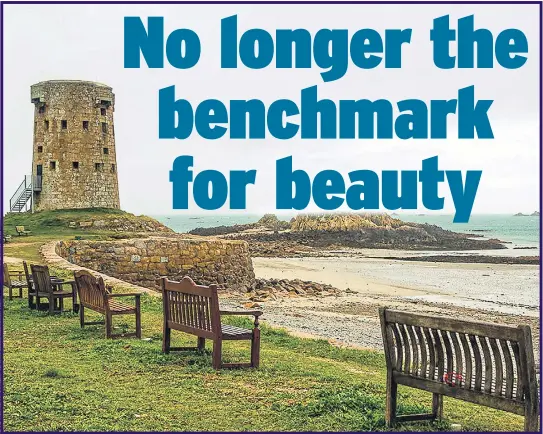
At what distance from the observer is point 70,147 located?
41.1 metres

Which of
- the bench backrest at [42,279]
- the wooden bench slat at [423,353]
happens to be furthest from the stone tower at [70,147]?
the wooden bench slat at [423,353]

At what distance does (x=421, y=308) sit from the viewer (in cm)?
2433

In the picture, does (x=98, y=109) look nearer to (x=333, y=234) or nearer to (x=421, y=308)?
(x=421, y=308)

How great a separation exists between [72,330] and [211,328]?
374 centimetres

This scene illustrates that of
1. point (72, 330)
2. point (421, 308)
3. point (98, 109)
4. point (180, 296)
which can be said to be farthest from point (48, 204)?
point (180, 296)

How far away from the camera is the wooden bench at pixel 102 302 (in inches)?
422

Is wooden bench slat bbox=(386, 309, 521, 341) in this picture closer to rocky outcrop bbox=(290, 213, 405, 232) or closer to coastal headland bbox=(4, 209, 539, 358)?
coastal headland bbox=(4, 209, 539, 358)

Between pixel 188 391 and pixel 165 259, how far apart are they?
22428mm

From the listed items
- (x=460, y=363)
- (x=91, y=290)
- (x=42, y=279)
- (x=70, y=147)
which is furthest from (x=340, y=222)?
(x=460, y=363)

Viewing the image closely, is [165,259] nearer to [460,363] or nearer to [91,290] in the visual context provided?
[91,290]

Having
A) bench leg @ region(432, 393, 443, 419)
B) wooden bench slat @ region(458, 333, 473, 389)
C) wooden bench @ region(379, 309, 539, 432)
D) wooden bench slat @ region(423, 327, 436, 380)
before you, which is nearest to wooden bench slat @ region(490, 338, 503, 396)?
wooden bench @ region(379, 309, 539, 432)

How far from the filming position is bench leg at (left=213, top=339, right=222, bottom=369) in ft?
28.1

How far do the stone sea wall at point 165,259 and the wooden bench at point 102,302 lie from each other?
16.0 metres

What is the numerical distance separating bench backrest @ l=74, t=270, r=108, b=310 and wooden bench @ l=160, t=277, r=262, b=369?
1.68m
